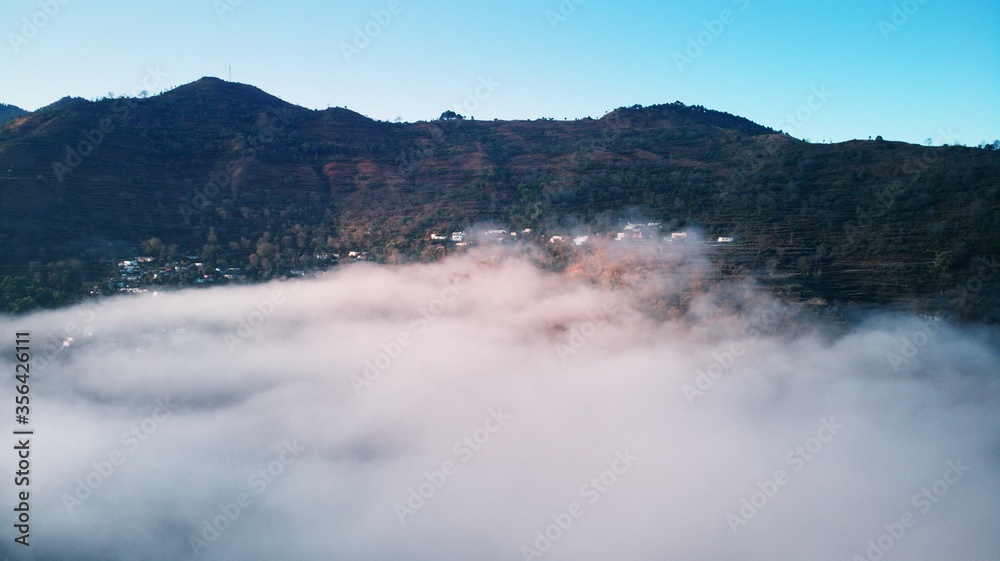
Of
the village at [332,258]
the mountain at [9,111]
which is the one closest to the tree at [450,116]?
the village at [332,258]

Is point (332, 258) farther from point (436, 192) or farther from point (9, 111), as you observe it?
point (9, 111)

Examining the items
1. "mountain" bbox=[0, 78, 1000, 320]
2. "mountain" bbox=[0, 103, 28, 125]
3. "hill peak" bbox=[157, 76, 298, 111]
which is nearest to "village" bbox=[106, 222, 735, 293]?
"mountain" bbox=[0, 78, 1000, 320]

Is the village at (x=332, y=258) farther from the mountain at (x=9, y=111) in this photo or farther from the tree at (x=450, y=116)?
the mountain at (x=9, y=111)

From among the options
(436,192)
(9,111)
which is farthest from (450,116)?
(9,111)

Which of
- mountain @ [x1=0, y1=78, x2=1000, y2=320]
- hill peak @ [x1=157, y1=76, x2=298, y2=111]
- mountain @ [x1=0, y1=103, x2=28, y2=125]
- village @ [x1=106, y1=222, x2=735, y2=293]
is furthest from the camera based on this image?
mountain @ [x1=0, y1=103, x2=28, y2=125]

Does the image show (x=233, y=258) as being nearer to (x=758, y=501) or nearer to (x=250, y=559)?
(x=250, y=559)

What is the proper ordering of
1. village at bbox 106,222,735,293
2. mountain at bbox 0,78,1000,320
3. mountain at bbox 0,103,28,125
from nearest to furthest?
mountain at bbox 0,78,1000,320 → village at bbox 106,222,735,293 → mountain at bbox 0,103,28,125

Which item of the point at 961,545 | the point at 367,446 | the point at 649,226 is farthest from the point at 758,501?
the point at 367,446

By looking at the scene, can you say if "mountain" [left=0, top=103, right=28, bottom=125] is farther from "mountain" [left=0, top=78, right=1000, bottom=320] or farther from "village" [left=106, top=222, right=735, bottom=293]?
"village" [left=106, top=222, right=735, bottom=293]

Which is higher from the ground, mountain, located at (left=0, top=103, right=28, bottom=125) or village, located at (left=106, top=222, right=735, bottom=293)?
mountain, located at (left=0, top=103, right=28, bottom=125)
